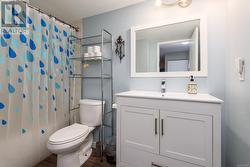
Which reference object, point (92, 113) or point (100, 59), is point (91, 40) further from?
point (92, 113)

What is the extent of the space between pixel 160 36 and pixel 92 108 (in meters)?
1.41

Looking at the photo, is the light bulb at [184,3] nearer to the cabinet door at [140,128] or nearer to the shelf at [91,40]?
the shelf at [91,40]

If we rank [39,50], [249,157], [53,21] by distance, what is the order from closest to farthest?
[249,157] < [39,50] < [53,21]

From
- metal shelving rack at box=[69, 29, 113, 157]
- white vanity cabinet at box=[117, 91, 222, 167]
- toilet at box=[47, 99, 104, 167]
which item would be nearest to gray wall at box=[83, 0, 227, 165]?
metal shelving rack at box=[69, 29, 113, 157]

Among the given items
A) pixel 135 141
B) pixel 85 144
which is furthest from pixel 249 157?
pixel 85 144

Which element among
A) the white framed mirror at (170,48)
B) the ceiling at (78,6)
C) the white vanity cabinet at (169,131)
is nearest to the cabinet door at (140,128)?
the white vanity cabinet at (169,131)

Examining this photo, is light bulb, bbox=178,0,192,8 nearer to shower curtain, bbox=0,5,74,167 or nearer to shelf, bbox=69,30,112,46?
shelf, bbox=69,30,112,46

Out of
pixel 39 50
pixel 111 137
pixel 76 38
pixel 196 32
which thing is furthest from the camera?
pixel 76 38

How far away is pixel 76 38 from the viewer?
2.14 m

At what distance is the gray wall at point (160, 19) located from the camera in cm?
133

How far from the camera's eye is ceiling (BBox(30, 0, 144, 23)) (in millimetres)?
1703

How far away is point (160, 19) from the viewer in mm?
1584

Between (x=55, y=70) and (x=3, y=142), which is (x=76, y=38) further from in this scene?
(x=3, y=142)

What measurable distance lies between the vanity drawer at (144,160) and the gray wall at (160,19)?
2.55 feet
